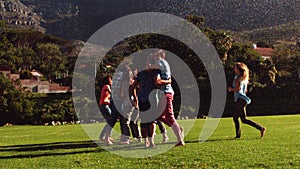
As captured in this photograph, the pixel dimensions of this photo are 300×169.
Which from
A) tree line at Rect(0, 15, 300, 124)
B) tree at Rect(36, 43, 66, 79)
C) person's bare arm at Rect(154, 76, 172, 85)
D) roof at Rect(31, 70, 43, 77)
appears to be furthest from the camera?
tree at Rect(36, 43, 66, 79)

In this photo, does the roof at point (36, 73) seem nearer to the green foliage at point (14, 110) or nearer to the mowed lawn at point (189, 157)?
the green foliage at point (14, 110)

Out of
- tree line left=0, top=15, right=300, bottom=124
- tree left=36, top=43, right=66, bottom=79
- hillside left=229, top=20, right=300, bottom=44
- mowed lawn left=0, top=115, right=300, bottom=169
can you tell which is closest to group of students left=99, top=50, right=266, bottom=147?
mowed lawn left=0, top=115, right=300, bottom=169

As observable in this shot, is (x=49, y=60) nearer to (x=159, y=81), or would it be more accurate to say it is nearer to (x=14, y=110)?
(x=14, y=110)

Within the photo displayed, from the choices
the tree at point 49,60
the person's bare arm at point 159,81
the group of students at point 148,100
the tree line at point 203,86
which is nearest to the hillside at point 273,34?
the tree at point 49,60

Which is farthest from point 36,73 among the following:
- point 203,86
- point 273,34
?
point 273,34

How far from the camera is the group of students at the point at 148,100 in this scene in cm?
962

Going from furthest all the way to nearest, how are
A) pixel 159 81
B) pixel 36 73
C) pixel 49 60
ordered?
1. pixel 49 60
2. pixel 36 73
3. pixel 159 81

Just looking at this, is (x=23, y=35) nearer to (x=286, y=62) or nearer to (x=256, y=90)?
(x=286, y=62)

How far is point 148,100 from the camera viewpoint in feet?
31.7

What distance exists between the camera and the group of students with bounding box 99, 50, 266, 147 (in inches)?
379

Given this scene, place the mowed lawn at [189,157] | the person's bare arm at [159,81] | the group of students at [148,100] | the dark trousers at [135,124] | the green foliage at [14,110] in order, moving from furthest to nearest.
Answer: the green foliage at [14,110] → the dark trousers at [135,124] → the group of students at [148,100] → the person's bare arm at [159,81] → the mowed lawn at [189,157]

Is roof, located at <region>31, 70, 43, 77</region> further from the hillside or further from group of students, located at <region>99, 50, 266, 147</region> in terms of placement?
group of students, located at <region>99, 50, 266, 147</region>

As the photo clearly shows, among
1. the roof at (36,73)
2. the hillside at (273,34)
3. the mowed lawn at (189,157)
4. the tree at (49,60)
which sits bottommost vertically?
the mowed lawn at (189,157)

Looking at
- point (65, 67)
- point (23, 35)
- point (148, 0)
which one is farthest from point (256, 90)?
point (148, 0)
